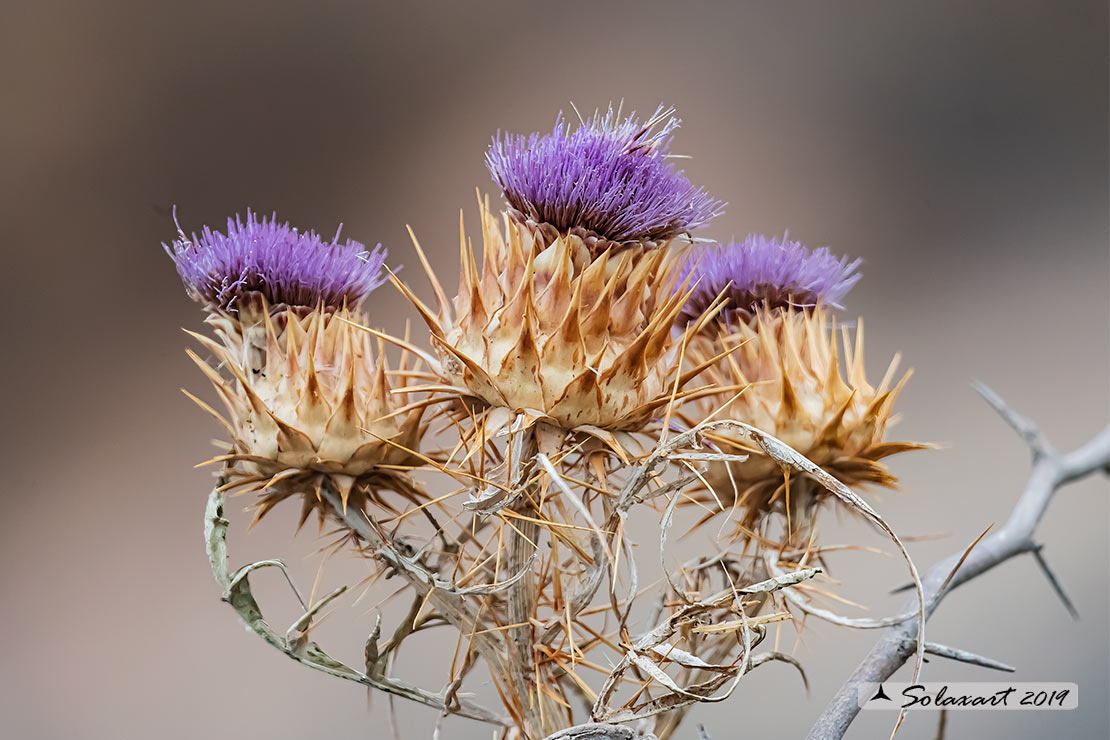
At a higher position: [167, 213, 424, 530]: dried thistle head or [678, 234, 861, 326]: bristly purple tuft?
[678, 234, 861, 326]: bristly purple tuft

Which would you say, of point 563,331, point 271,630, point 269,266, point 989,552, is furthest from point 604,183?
point 989,552

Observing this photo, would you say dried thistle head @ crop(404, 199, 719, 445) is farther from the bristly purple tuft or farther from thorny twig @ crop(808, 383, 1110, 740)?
thorny twig @ crop(808, 383, 1110, 740)

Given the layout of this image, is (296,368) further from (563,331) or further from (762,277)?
(762,277)

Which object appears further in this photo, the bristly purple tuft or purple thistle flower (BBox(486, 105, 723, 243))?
the bristly purple tuft

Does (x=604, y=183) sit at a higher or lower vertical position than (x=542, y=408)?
higher

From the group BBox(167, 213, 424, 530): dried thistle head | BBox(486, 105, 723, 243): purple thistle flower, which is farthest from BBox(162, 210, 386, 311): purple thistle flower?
BBox(486, 105, 723, 243): purple thistle flower

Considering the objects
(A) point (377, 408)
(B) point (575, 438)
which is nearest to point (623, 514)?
(B) point (575, 438)

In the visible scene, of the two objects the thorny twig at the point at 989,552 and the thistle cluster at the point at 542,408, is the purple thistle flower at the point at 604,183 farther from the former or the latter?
the thorny twig at the point at 989,552
